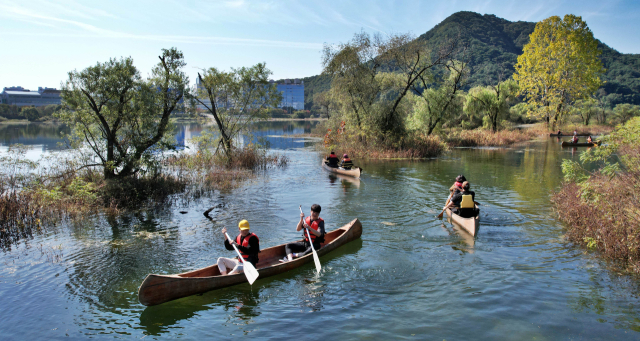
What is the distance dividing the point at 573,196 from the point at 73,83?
703 inches

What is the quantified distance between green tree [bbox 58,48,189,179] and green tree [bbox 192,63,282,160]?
656cm

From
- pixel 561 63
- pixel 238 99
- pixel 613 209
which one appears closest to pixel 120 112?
pixel 238 99

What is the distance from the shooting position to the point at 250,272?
8.36m

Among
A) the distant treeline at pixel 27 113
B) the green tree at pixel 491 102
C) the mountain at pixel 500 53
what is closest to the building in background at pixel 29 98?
the distant treeline at pixel 27 113

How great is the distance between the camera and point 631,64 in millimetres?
106312

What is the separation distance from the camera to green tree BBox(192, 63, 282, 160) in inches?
933

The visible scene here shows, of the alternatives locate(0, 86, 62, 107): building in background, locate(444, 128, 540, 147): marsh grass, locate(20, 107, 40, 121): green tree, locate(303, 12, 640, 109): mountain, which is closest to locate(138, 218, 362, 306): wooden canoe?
locate(444, 128, 540, 147): marsh grass

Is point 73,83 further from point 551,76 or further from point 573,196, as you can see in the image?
point 551,76

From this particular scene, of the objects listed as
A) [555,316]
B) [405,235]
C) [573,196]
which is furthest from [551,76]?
[555,316]

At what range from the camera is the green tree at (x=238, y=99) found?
77.8 ft

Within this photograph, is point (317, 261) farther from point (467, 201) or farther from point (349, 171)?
point (349, 171)

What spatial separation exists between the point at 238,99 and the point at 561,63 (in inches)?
1384

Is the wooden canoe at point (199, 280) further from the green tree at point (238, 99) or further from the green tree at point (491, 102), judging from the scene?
the green tree at point (491, 102)

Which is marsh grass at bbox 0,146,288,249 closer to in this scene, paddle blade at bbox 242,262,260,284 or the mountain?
paddle blade at bbox 242,262,260,284
